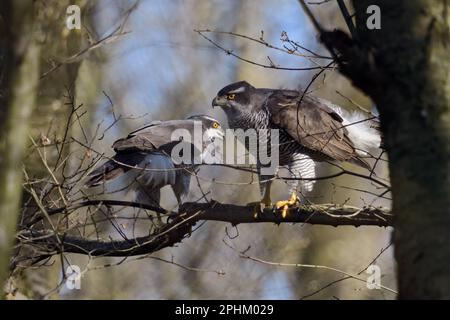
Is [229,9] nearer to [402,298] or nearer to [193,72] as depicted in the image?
[193,72]

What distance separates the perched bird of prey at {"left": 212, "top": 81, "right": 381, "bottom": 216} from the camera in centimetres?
678

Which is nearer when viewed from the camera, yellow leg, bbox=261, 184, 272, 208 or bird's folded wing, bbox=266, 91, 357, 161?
yellow leg, bbox=261, 184, 272, 208

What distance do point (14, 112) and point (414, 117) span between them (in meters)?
1.53

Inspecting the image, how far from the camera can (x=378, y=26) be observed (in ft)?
11.2

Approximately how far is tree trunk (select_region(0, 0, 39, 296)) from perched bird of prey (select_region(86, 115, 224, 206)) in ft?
12.9

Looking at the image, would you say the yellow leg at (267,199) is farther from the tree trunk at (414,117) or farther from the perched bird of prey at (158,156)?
the tree trunk at (414,117)

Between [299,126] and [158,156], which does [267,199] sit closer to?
[299,126]

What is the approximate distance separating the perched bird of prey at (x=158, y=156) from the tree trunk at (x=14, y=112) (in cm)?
392

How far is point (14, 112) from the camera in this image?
119 inches

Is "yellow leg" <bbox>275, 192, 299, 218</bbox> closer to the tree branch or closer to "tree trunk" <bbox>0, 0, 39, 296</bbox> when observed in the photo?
the tree branch

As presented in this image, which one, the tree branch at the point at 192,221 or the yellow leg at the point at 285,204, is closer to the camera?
the tree branch at the point at 192,221

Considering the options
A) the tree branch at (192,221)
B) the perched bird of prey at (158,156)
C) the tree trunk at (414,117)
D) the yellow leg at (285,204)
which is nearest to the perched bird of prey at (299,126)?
the yellow leg at (285,204)

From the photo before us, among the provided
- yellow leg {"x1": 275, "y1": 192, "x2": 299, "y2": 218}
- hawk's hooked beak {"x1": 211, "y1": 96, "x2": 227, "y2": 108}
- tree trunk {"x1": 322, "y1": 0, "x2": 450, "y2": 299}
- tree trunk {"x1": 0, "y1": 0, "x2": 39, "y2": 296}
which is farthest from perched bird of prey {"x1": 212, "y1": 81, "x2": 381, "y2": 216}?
tree trunk {"x1": 0, "y1": 0, "x2": 39, "y2": 296}

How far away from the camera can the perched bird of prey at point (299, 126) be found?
6.78m
